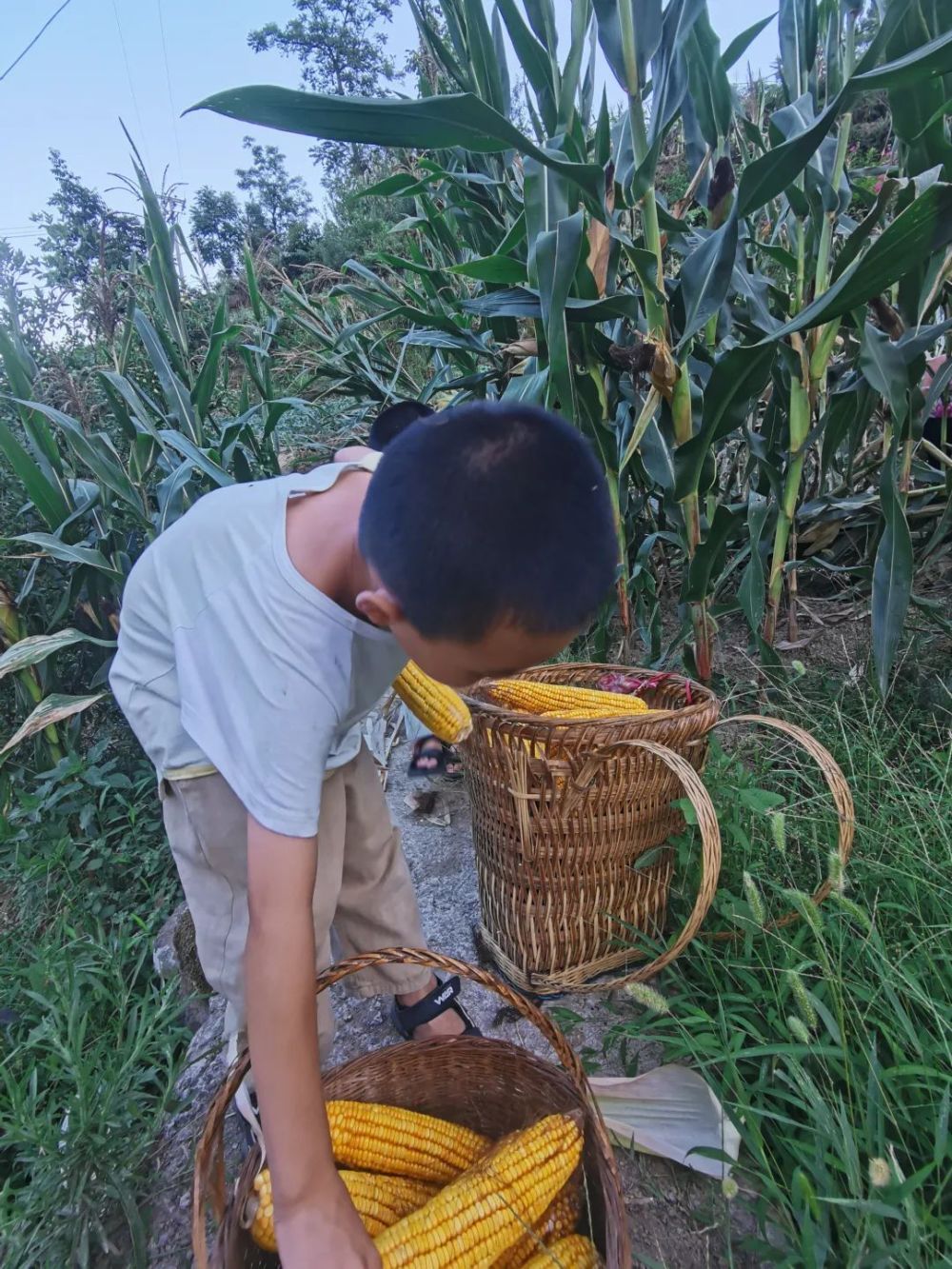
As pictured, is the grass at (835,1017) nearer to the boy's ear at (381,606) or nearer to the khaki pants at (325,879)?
the khaki pants at (325,879)

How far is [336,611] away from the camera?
0.79 metres

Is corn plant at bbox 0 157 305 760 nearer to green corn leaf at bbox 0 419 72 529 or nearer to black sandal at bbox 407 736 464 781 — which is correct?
green corn leaf at bbox 0 419 72 529

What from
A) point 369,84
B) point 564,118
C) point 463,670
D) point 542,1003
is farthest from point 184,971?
point 369,84

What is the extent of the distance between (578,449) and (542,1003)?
3.60ft

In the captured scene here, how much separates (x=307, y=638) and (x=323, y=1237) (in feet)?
1.82

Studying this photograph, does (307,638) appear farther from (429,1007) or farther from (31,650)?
(31,650)

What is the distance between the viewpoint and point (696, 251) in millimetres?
1314

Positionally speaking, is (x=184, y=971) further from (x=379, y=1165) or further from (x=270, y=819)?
(x=270, y=819)

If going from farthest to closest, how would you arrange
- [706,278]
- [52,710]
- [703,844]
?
[52,710], [706,278], [703,844]

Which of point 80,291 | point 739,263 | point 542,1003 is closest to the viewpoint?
point 542,1003

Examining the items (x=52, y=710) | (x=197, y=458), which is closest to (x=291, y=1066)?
(x=52, y=710)

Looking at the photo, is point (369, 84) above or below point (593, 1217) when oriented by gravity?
above

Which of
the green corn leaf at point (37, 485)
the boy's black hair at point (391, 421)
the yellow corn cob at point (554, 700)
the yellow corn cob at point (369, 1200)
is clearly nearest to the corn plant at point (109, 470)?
the green corn leaf at point (37, 485)

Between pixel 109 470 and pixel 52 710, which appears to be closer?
pixel 52 710
